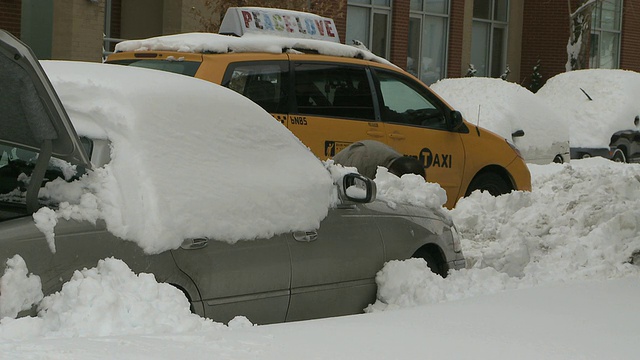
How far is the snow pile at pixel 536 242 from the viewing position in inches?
259

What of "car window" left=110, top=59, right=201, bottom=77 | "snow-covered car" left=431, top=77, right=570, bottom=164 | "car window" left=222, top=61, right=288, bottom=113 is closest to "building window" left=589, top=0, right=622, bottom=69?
"snow-covered car" left=431, top=77, right=570, bottom=164

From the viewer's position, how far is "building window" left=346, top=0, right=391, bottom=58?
78.1 ft

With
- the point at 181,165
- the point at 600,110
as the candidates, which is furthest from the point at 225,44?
the point at 600,110

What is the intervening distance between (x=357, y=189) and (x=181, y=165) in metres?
1.31

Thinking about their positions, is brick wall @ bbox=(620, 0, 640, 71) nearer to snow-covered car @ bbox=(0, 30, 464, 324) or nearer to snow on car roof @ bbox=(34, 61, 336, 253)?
snow-covered car @ bbox=(0, 30, 464, 324)

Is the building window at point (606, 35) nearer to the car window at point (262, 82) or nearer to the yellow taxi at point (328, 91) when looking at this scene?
the yellow taxi at point (328, 91)

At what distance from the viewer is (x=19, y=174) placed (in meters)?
5.29

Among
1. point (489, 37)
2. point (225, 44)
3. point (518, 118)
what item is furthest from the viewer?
point (489, 37)

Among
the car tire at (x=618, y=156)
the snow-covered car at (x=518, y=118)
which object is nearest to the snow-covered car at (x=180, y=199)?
the snow-covered car at (x=518, y=118)

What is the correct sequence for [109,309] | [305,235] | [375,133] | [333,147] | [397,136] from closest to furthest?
1. [109,309]
2. [305,235]
3. [333,147]
4. [375,133]
5. [397,136]

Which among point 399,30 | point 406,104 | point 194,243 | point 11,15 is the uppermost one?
point 399,30

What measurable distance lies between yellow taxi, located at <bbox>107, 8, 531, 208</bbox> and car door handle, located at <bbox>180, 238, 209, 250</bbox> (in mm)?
4148

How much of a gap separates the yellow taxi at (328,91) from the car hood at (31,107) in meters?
4.47

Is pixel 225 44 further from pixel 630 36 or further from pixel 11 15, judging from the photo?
pixel 630 36
